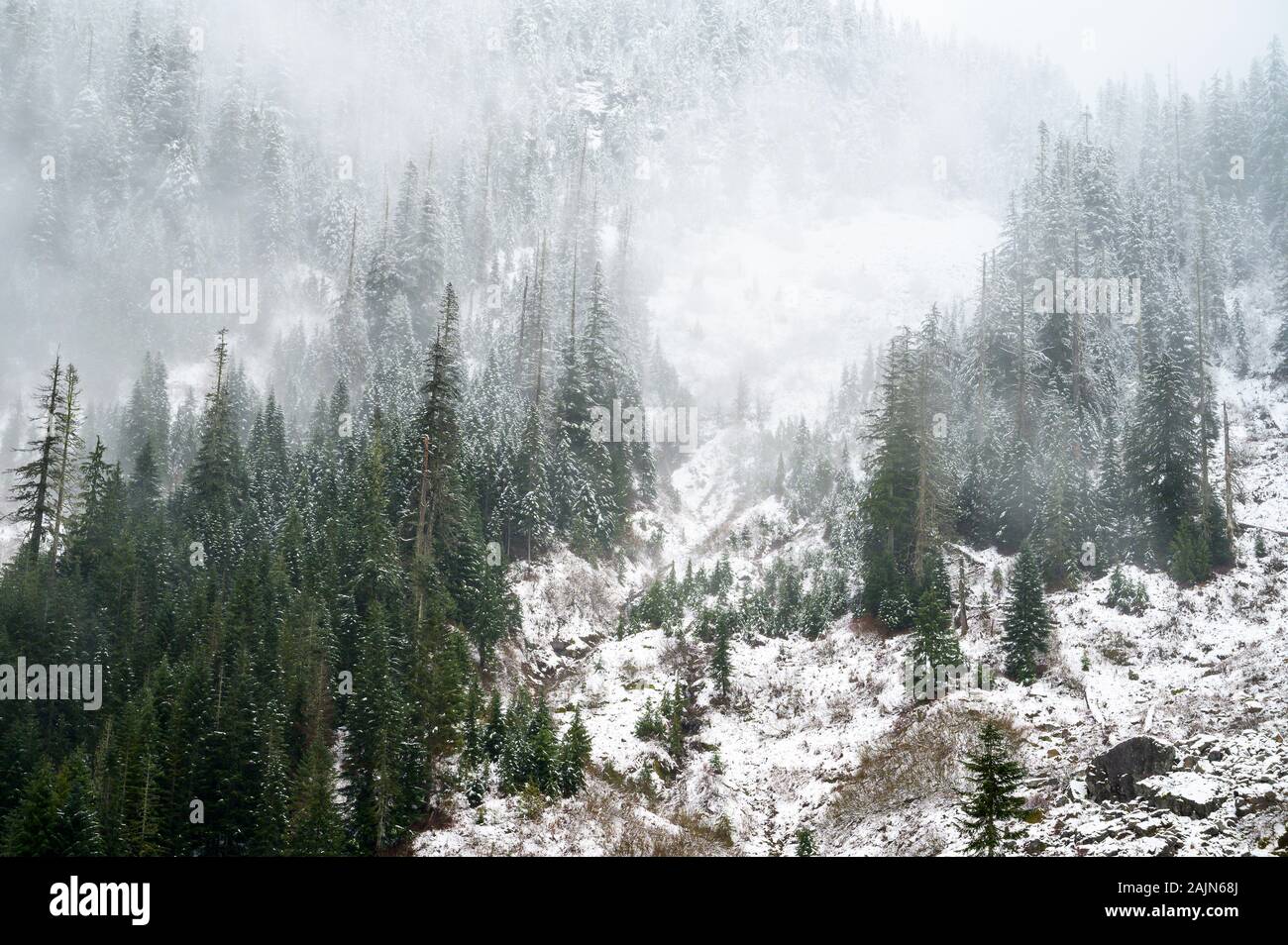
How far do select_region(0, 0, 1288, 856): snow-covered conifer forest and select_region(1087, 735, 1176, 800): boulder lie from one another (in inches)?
5.6

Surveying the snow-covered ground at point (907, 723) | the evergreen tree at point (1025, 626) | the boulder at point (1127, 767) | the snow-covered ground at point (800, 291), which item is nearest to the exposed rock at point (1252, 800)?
the snow-covered ground at point (907, 723)

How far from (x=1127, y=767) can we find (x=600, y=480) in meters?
43.8

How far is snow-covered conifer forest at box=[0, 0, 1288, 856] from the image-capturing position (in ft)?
112

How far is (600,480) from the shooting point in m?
67.7

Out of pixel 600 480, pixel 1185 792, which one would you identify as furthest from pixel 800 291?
pixel 1185 792

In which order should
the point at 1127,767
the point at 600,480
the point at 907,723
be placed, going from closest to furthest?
1. the point at 1127,767
2. the point at 907,723
3. the point at 600,480

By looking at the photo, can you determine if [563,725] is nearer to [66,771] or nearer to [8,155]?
[66,771]

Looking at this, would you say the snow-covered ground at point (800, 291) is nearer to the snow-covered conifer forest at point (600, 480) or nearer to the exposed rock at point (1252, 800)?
the snow-covered conifer forest at point (600, 480)

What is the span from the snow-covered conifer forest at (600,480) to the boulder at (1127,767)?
0.14m

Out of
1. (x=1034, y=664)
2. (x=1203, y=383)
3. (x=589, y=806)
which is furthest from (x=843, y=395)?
(x=589, y=806)

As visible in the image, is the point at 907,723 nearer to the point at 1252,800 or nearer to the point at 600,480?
the point at 1252,800

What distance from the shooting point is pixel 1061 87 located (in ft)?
655

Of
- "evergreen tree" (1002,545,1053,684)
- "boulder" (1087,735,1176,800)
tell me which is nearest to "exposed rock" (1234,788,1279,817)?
"boulder" (1087,735,1176,800)

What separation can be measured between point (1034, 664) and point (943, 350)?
120 ft
